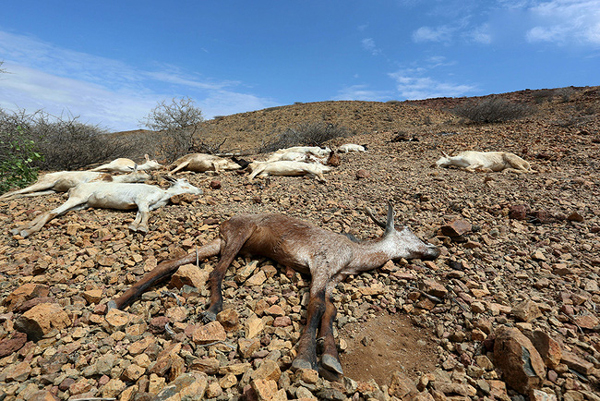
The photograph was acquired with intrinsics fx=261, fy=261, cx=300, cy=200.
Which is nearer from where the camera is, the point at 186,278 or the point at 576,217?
the point at 186,278

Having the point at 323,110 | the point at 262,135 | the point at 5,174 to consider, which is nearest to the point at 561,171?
the point at 5,174

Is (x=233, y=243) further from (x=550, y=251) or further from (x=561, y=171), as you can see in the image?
(x=561, y=171)

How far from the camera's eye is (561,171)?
6.06 metres

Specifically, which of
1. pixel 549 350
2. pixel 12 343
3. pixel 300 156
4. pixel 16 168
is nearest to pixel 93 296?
pixel 12 343

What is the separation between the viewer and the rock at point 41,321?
6.35 ft

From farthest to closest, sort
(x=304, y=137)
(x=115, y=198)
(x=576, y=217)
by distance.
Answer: (x=304, y=137) → (x=115, y=198) → (x=576, y=217)

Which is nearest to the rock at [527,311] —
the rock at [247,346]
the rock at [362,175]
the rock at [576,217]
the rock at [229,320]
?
the rock at [247,346]

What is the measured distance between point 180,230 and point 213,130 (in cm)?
Result: 2201

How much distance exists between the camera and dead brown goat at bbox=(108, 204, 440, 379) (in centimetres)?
227

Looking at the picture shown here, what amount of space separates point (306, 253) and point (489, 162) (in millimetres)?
6696

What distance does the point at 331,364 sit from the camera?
1.70 metres

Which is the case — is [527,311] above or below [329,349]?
above

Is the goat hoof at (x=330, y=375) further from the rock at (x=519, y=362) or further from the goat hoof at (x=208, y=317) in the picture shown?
the rock at (x=519, y=362)

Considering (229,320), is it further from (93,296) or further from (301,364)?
(93,296)
